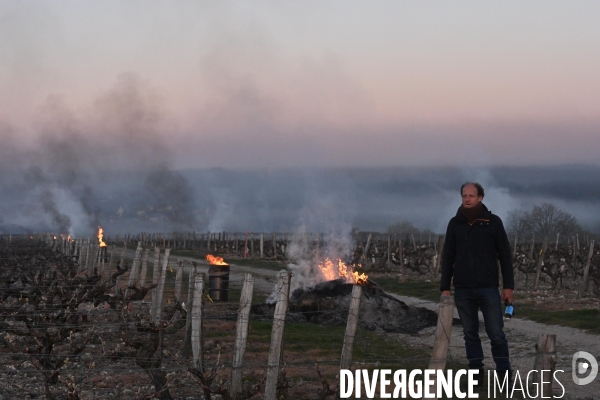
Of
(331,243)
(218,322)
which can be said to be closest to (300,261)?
(331,243)

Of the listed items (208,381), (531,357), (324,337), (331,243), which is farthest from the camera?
(331,243)

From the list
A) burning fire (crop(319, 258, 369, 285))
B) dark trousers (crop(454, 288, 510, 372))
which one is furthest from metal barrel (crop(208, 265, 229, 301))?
dark trousers (crop(454, 288, 510, 372))

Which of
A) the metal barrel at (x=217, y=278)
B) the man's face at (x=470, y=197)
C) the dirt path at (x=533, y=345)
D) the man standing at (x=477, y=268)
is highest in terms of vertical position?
the man's face at (x=470, y=197)

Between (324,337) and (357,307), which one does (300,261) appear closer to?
(324,337)

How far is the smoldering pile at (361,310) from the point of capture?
16078mm

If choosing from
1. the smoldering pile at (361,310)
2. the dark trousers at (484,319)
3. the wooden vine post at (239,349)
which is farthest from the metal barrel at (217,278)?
the dark trousers at (484,319)

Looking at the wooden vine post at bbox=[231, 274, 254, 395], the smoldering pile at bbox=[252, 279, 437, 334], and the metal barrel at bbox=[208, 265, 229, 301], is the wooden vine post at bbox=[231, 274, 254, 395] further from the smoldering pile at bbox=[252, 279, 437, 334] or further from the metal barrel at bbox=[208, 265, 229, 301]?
the metal barrel at bbox=[208, 265, 229, 301]

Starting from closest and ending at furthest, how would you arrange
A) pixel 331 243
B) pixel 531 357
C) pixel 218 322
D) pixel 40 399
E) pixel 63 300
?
pixel 40 399 < pixel 531 357 < pixel 63 300 < pixel 218 322 < pixel 331 243

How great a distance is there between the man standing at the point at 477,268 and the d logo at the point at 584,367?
2001 mm

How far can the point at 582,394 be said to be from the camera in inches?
350

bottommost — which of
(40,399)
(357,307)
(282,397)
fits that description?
(40,399)

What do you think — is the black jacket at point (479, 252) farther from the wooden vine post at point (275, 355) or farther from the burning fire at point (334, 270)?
the burning fire at point (334, 270)

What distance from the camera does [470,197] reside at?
8000 millimetres

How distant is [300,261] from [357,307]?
37.3ft
